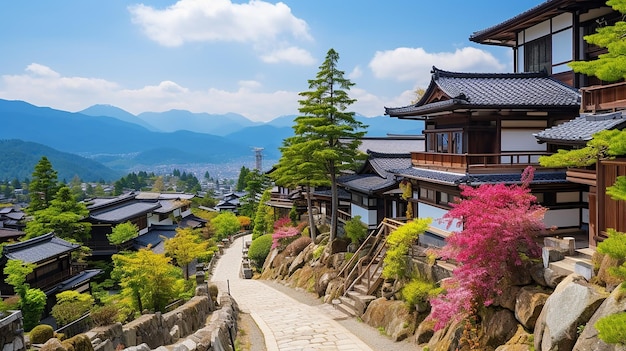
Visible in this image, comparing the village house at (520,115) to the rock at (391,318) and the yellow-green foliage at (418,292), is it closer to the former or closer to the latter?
the yellow-green foliage at (418,292)

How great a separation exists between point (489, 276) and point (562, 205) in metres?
7.56

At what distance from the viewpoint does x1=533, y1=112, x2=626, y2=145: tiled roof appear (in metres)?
11.5

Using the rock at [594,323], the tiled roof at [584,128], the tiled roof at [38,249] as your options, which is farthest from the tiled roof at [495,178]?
the tiled roof at [38,249]

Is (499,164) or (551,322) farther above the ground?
(499,164)

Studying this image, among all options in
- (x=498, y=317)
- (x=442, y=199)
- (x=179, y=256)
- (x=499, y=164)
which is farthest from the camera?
(x=179, y=256)

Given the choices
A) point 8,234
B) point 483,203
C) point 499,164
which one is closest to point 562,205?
point 499,164

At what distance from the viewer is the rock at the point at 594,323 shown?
807 centimetres

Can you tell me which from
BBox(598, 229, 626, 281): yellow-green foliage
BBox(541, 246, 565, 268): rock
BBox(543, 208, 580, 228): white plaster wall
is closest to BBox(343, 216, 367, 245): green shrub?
BBox(543, 208, 580, 228): white plaster wall

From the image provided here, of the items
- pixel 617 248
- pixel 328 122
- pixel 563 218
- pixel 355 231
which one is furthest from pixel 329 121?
pixel 617 248

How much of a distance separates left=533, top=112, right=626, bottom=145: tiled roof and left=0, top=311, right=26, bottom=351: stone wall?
1500 centimetres

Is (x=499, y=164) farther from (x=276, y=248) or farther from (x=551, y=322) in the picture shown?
(x=276, y=248)

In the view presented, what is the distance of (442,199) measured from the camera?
19.2 metres

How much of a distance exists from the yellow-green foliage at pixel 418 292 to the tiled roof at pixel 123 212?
114 ft

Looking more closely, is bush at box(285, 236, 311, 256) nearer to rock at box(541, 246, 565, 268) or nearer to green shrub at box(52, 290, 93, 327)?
green shrub at box(52, 290, 93, 327)
